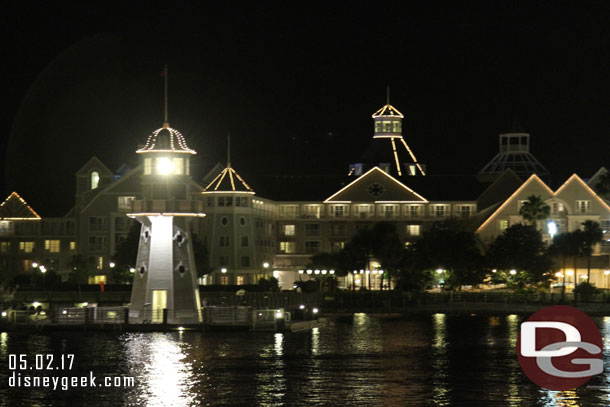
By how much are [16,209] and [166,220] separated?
2975 inches

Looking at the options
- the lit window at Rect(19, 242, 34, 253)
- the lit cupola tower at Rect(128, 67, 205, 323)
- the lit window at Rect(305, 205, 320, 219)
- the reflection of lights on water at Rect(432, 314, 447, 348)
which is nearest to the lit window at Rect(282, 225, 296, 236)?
the lit window at Rect(305, 205, 320, 219)

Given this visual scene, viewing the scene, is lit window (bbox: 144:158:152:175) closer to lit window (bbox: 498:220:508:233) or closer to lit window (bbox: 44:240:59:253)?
lit window (bbox: 498:220:508:233)

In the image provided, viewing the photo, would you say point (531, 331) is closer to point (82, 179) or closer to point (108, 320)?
point (108, 320)

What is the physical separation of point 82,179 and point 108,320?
65.9 m

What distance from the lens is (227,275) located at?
133 metres

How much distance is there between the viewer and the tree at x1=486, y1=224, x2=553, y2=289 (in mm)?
120250

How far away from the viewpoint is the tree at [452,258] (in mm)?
121375

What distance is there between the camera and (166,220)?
76.1 m

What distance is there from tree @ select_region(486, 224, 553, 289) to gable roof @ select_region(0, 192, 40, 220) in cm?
5551

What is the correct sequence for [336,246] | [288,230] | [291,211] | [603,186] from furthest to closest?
[288,230] < [291,211] < [336,246] < [603,186]

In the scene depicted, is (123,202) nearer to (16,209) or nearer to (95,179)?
(95,179)

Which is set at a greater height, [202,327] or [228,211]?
[228,211]

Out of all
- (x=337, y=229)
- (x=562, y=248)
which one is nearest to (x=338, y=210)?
(x=337, y=229)

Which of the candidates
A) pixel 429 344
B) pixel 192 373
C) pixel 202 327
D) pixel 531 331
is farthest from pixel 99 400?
pixel 531 331
